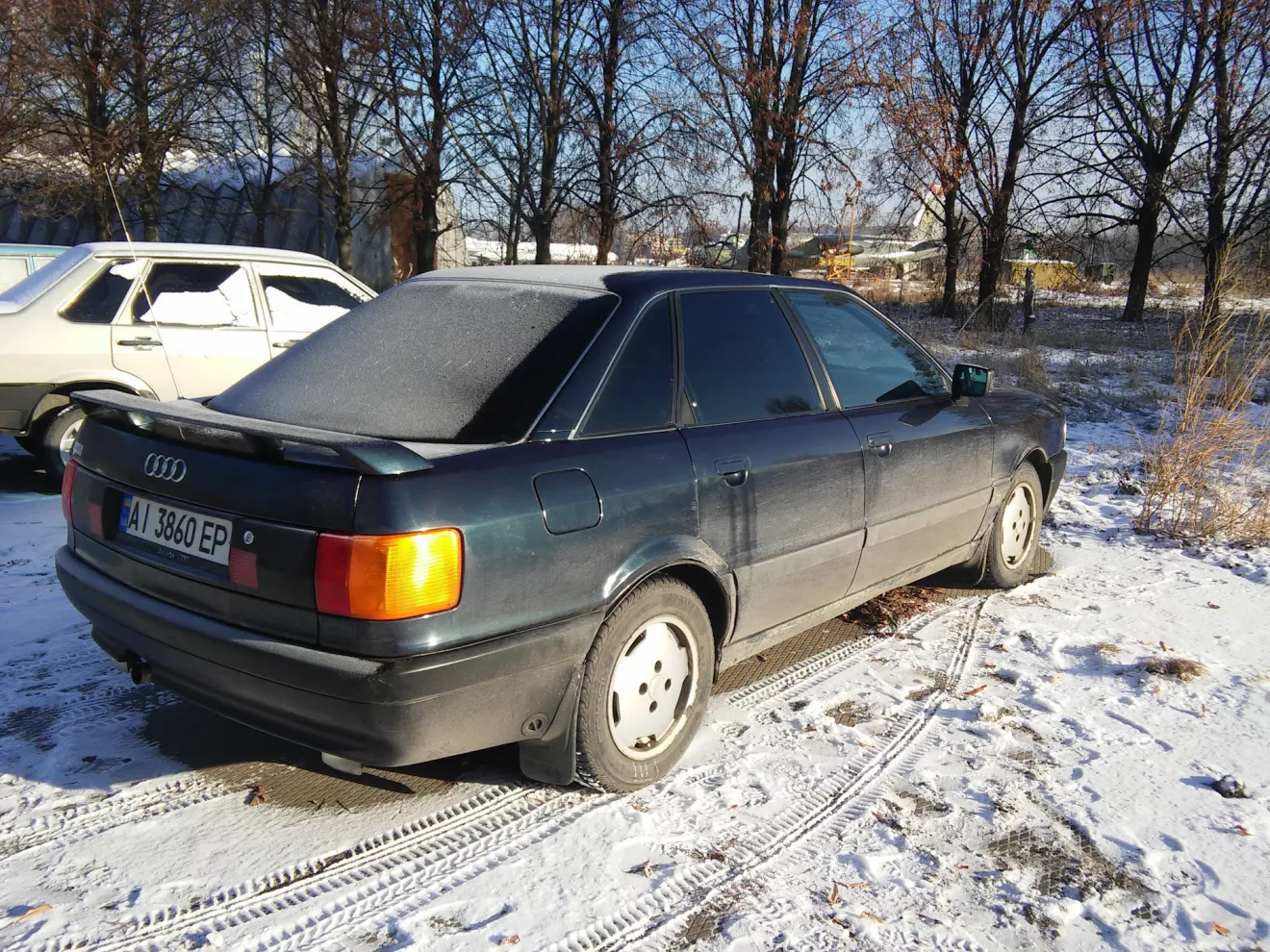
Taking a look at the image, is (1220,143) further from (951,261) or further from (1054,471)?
(1054,471)

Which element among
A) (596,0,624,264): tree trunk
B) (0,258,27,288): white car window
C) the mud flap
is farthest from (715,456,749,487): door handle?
(596,0,624,264): tree trunk

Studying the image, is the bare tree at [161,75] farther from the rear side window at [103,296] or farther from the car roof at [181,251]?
the rear side window at [103,296]

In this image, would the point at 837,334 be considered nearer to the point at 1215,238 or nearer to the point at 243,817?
the point at 243,817

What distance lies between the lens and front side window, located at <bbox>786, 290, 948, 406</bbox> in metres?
3.95

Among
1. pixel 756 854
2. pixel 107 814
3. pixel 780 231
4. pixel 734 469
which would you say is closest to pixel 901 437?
pixel 734 469

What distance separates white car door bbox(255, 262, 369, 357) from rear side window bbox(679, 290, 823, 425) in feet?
14.5

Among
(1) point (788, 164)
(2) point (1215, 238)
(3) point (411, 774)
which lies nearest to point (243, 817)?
(3) point (411, 774)

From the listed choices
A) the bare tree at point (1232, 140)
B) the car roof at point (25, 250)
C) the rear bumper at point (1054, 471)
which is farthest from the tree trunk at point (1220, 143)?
the car roof at point (25, 250)

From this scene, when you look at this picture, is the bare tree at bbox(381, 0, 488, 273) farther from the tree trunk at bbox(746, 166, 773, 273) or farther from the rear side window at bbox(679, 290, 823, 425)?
the rear side window at bbox(679, 290, 823, 425)

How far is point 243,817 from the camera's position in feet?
9.11

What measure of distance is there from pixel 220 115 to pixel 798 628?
819 inches

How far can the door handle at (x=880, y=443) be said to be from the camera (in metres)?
3.85

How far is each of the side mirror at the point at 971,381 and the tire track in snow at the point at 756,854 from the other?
1.61 metres

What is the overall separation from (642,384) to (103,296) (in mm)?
5375
